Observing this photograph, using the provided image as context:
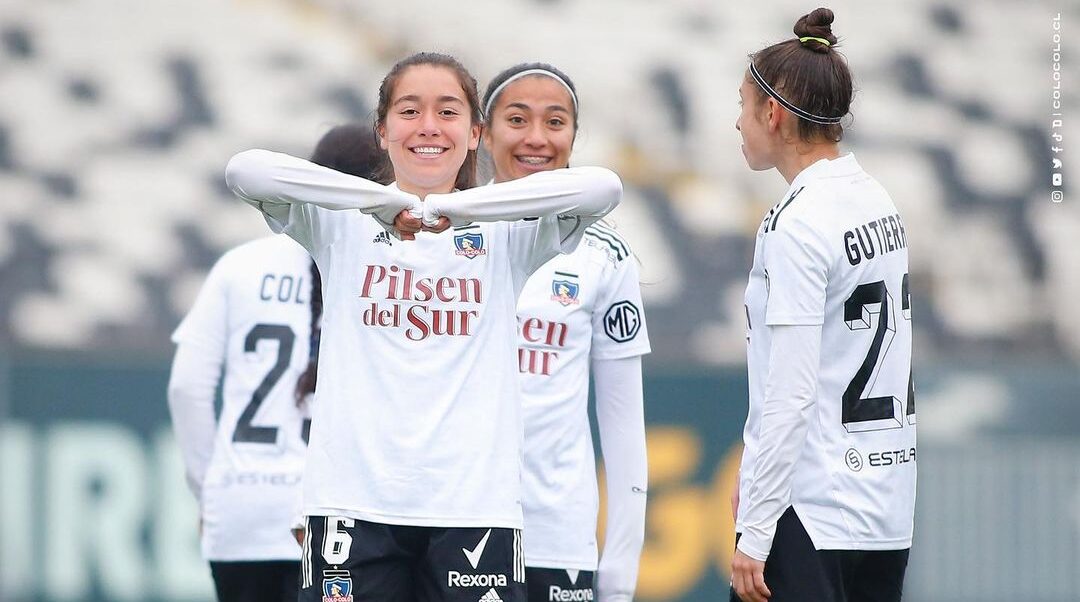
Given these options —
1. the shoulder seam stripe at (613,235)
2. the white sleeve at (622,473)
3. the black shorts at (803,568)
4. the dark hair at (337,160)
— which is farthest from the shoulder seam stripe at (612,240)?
the black shorts at (803,568)

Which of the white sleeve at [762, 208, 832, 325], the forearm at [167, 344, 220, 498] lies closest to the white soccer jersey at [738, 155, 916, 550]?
the white sleeve at [762, 208, 832, 325]

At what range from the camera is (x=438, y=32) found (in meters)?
12.9

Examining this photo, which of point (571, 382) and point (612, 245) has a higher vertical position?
point (612, 245)

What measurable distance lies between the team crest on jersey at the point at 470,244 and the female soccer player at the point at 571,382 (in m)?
0.79

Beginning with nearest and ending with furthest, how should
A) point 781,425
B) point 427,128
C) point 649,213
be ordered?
point 781,425 → point 427,128 → point 649,213

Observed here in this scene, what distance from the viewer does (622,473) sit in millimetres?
4230

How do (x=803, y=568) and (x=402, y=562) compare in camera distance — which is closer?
(x=402, y=562)

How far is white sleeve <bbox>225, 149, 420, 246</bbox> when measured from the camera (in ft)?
10.4

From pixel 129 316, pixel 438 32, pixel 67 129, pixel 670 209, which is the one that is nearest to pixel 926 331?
pixel 670 209

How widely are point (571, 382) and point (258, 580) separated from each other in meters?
1.27

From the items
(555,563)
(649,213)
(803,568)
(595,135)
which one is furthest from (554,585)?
(595,135)

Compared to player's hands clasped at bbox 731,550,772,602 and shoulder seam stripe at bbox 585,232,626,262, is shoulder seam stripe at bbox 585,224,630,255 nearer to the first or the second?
shoulder seam stripe at bbox 585,232,626,262

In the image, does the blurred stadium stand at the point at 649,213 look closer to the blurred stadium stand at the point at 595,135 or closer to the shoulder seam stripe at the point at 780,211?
the blurred stadium stand at the point at 595,135

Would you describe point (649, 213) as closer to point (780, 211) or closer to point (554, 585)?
point (554, 585)
